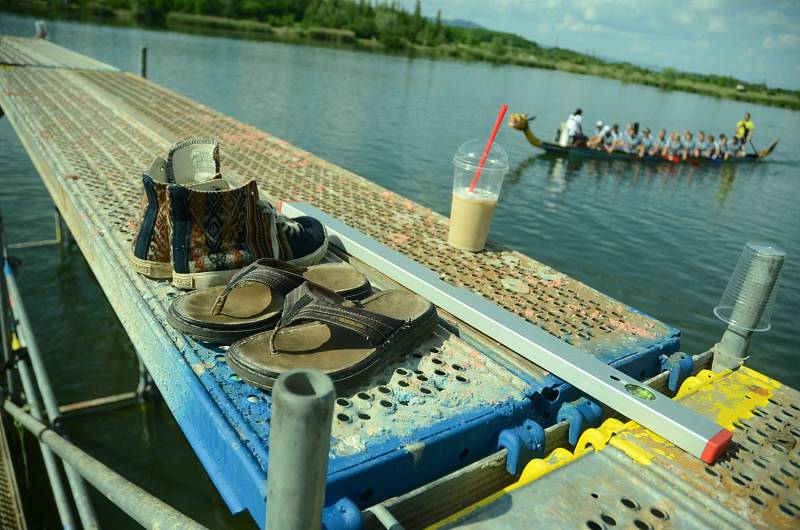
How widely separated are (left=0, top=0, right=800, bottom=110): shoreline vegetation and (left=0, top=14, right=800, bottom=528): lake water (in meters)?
21.0

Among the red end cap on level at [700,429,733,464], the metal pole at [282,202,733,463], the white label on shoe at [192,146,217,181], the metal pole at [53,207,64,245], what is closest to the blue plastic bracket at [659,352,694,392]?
the metal pole at [282,202,733,463]

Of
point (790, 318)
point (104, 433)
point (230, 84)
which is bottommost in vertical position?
point (104, 433)

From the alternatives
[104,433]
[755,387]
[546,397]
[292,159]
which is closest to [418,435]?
[546,397]

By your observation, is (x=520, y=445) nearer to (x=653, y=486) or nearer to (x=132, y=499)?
(x=653, y=486)

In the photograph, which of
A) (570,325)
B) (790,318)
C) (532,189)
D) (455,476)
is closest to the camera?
(455,476)

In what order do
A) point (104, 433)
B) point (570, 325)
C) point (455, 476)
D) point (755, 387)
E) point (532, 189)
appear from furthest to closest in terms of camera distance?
point (532, 189)
point (104, 433)
point (570, 325)
point (755, 387)
point (455, 476)

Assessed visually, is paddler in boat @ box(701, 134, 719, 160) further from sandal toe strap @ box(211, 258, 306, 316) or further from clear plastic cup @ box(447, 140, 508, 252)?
sandal toe strap @ box(211, 258, 306, 316)

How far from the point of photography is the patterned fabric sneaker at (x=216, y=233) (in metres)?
2.58

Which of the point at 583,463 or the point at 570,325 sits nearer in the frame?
the point at 583,463

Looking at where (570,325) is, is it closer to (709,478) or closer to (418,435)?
(709,478)

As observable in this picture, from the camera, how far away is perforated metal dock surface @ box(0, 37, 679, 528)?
1.86m

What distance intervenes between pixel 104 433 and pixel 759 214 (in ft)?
56.5

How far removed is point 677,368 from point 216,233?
2.30 metres

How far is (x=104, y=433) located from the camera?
595cm
